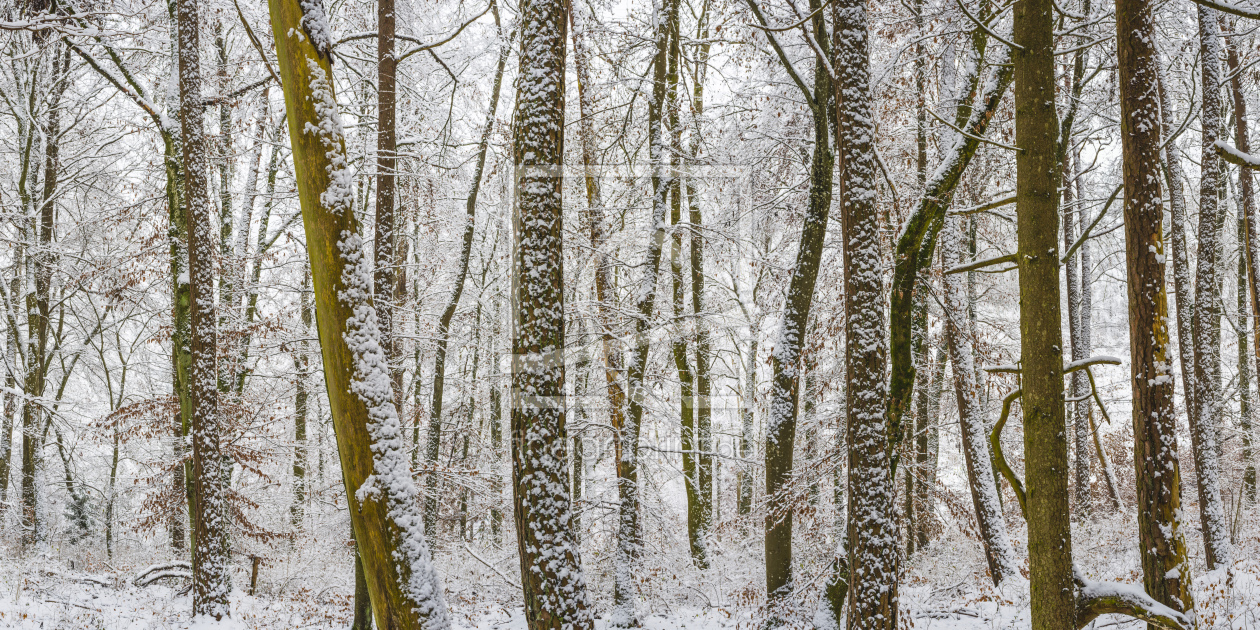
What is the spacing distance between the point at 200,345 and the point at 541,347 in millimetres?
5875

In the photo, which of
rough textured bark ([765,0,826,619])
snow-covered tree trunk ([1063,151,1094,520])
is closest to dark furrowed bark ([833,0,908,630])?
rough textured bark ([765,0,826,619])

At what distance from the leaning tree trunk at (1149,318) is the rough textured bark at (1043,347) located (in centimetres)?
92

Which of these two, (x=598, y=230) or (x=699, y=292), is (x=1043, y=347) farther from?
(x=699, y=292)

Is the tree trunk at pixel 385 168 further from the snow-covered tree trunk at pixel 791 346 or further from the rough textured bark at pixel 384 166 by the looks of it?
the snow-covered tree trunk at pixel 791 346

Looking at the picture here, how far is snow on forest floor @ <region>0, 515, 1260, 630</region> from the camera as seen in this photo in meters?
7.80

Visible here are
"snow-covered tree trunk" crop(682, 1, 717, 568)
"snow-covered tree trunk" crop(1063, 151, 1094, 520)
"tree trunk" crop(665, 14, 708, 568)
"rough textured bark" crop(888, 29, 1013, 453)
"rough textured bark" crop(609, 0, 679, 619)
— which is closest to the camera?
"rough textured bark" crop(888, 29, 1013, 453)

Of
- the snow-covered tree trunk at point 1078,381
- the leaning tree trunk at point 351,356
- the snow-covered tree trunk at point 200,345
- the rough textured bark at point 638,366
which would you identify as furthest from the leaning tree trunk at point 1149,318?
the snow-covered tree trunk at point 1078,381

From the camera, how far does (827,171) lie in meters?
7.86

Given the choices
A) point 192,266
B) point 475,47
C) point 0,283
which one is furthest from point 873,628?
point 0,283

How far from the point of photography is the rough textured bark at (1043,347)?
160 inches

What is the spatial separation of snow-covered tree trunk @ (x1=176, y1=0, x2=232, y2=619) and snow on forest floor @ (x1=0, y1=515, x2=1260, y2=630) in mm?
586

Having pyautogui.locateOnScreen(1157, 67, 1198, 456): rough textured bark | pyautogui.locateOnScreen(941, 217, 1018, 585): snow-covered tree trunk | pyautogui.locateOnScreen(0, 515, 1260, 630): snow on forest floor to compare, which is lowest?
pyautogui.locateOnScreen(0, 515, 1260, 630): snow on forest floor

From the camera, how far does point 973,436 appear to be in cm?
859

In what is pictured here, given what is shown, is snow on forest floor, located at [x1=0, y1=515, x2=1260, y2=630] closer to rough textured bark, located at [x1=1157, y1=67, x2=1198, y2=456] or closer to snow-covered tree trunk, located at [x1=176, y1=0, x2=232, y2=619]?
snow-covered tree trunk, located at [x1=176, y1=0, x2=232, y2=619]
